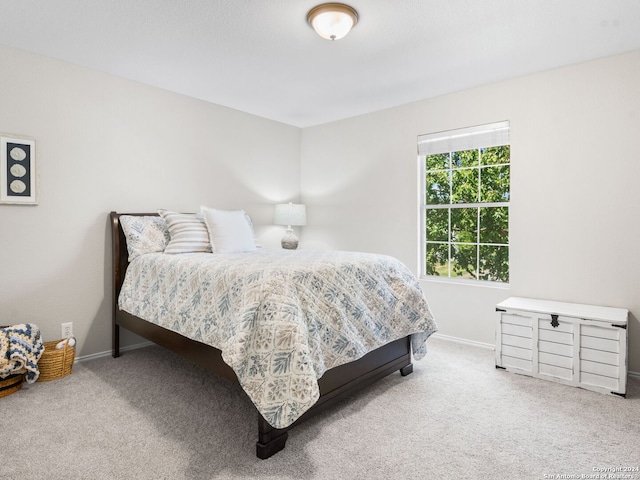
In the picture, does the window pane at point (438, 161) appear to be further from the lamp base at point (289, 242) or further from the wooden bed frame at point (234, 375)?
the wooden bed frame at point (234, 375)

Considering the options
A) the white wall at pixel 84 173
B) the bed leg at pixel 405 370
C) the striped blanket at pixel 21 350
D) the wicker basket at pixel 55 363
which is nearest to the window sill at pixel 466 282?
the bed leg at pixel 405 370

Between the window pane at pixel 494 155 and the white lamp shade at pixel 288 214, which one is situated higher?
the window pane at pixel 494 155

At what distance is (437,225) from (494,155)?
84 cm

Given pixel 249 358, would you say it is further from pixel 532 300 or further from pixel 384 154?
pixel 384 154

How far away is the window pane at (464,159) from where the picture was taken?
143 inches

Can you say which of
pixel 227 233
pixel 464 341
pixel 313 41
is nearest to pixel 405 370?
pixel 464 341

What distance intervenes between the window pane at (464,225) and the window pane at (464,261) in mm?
78

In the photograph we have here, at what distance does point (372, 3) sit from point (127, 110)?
7.42ft

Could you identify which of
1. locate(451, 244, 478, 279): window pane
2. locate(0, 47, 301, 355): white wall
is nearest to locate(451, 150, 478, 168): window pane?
locate(451, 244, 478, 279): window pane

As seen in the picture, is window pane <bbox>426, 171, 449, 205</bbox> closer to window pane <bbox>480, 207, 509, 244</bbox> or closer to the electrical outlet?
window pane <bbox>480, 207, 509, 244</bbox>

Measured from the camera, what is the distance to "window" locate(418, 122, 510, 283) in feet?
11.4

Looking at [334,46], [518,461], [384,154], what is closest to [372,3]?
[334,46]

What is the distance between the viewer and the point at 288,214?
4371mm

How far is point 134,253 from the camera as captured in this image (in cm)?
299
